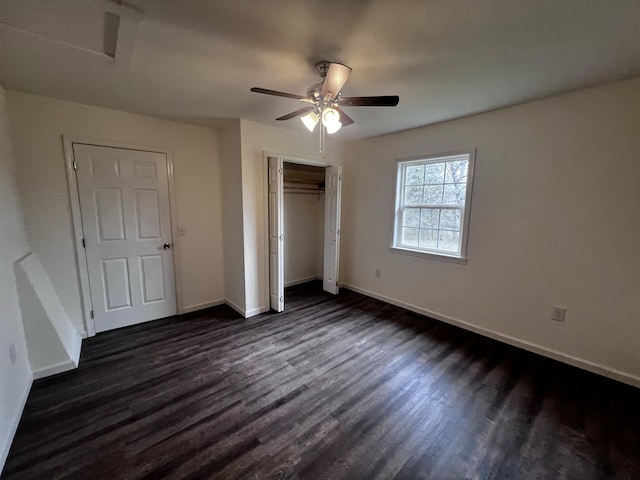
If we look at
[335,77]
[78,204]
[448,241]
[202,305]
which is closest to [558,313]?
[448,241]

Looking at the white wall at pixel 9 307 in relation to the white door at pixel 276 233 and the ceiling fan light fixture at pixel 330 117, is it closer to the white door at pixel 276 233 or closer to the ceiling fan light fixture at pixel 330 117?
the white door at pixel 276 233

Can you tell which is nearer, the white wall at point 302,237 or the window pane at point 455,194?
the window pane at point 455,194

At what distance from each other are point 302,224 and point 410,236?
1868 millimetres

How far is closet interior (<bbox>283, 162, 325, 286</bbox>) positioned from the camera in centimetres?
430

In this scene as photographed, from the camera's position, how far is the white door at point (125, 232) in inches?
103

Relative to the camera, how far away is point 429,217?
10.7ft

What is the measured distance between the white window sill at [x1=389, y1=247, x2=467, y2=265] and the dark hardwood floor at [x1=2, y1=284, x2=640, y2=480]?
33.4 inches

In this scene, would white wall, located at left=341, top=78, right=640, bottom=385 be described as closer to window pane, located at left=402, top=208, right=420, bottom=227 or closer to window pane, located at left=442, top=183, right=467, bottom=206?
window pane, located at left=442, top=183, right=467, bottom=206

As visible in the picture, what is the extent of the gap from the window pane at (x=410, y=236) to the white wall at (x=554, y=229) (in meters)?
0.34

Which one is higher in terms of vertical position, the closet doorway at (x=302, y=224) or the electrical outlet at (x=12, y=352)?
the closet doorway at (x=302, y=224)

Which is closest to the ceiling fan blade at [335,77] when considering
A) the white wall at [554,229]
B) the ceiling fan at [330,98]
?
the ceiling fan at [330,98]

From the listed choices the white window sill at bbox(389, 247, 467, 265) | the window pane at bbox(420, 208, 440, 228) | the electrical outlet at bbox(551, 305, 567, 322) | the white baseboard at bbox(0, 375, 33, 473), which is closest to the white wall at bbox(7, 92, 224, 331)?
the white baseboard at bbox(0, 375, 33, 473)

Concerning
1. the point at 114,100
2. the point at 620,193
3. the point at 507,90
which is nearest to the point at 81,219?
the point at 114,100

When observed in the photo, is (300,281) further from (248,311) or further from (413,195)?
(413,195)
